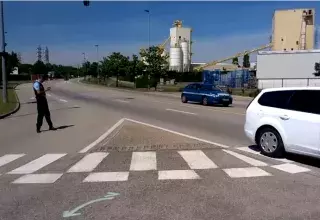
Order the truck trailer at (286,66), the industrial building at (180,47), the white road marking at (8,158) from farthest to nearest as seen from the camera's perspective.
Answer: the industrial building at (180,47)
the truck trailer at (286,66)
the white road marking at (8,158)

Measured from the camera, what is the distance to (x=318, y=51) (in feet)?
148

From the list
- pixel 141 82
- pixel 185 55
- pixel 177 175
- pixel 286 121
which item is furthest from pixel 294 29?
pixel 177 175

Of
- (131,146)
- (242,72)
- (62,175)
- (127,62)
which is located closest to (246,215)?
(62,175)

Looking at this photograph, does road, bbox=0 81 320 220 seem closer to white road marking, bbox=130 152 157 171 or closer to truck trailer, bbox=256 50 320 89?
white road marking, bbox=130 152 157 171

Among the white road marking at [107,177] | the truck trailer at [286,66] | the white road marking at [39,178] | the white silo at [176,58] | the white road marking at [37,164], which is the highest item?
the white silo at [176,58]

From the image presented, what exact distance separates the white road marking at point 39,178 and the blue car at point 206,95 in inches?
826

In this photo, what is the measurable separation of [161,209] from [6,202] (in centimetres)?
223

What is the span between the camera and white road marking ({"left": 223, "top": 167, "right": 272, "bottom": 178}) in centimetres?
782

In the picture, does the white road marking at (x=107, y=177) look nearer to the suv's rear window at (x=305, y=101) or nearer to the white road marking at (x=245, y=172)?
the white road marking at (x=245, y=172)

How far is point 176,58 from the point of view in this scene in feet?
375

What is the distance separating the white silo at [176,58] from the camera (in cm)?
11375

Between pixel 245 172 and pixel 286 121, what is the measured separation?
186 cm

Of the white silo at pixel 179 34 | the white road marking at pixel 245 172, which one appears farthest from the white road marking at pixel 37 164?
the white silo at pixel 179 34

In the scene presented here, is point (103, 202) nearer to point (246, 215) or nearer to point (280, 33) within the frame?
point (246, 215)
